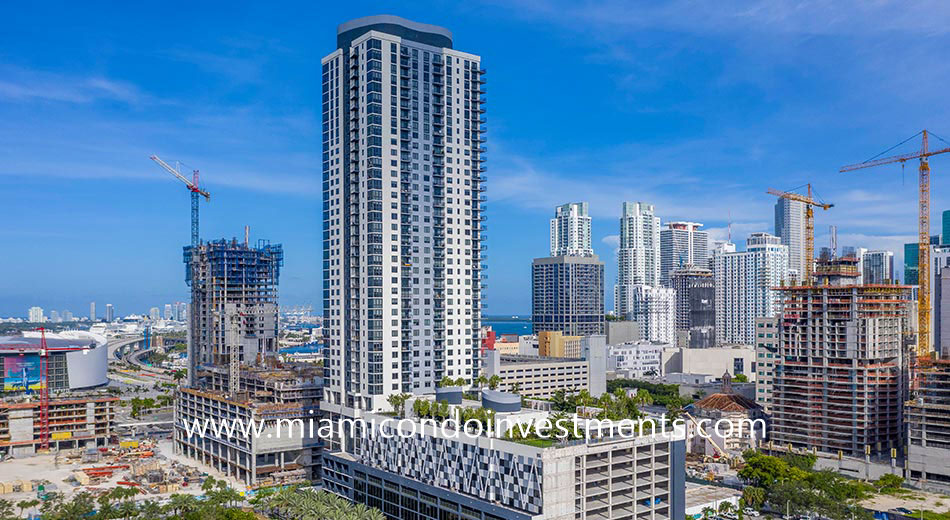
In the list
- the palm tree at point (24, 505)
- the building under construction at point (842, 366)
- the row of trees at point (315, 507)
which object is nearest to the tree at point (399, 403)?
the row of trees at point (315, 507)

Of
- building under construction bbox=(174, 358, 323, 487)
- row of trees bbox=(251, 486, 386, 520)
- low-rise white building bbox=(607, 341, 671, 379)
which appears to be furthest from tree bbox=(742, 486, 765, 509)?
low-rise white building bbox=(607, 341, 671, 379)

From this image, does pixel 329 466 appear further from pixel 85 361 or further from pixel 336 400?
pixel 85 361

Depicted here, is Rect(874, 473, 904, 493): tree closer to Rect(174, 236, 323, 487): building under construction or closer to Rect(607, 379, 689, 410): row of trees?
Rect(607, 379, 689, 410): row of trees

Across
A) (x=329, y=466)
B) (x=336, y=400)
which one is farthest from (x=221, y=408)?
(x=329, y=466)

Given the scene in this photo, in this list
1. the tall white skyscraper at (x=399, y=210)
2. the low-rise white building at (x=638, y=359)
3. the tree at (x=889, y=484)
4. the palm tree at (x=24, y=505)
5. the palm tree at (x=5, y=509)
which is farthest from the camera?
Result: the low-rise white building at (x=638, y=359)

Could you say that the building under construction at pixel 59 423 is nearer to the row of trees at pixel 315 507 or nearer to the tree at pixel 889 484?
the row of trees at pixel 315 507

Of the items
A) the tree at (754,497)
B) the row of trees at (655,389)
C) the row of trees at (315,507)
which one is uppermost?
the row of trees at (315,507)
